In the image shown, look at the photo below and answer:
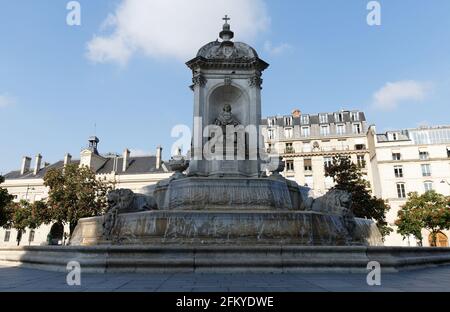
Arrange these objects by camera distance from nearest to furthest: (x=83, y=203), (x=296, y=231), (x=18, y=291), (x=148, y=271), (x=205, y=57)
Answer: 1. (x=18, y=291)
2. (x=148, y=271)
3. (x=296, y=231)
4. (x=205, y=57)
5. (x=83, y=203)

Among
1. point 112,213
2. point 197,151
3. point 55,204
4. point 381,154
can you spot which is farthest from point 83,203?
point 381,154

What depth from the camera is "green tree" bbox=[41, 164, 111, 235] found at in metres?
39.8

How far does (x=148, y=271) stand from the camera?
926cm

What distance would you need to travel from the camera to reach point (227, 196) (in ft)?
48.9

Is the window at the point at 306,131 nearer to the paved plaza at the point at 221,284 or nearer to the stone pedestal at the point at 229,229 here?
the stone pedestal at the point at 229,229

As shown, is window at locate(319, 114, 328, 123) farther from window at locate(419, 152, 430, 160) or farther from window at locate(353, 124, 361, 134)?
window at locate(419, 152, 430, 160)

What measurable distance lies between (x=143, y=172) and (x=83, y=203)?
96.5 feet

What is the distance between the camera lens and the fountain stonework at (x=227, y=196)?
11758 millimetres

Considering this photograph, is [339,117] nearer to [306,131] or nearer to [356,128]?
[356,128]

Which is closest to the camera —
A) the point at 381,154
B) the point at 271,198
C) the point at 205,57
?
the point at 271,198

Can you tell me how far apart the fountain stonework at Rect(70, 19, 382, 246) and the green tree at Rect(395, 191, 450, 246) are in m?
28.9

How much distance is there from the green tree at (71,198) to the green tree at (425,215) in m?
35.8

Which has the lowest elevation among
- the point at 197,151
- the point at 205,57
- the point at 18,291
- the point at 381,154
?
the point at 18,291

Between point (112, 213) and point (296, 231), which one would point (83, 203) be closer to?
point (112, 213)
